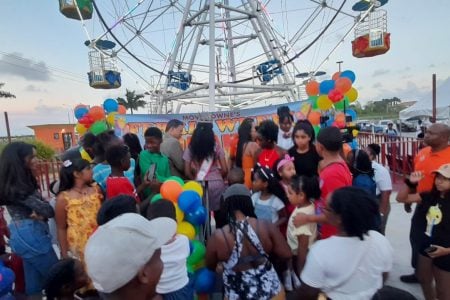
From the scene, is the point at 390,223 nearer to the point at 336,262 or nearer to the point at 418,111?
the point at 336,262

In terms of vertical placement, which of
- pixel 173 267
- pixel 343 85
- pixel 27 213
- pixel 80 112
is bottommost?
pixel 173 267

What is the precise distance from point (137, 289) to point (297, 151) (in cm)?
222

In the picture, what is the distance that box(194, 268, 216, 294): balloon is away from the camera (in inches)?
90.7

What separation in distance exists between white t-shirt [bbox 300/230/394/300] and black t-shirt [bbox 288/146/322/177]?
1.43 metres

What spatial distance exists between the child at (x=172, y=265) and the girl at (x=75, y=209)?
525 mm

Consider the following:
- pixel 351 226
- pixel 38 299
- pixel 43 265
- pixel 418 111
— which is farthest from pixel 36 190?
pixel 418 111

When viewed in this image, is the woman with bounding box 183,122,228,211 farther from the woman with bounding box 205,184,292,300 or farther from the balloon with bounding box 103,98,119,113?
the balloon with bounding box 103,98,119,113

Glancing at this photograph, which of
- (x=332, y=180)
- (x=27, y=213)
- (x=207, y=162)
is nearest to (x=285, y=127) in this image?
(x=207, y=162)

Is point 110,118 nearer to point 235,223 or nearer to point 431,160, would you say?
point 235,223

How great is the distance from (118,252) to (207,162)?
7.06 feet

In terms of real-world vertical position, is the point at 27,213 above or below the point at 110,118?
below

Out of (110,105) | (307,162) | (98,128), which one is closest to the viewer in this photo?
(307,162)

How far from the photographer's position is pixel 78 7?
9.77 meters

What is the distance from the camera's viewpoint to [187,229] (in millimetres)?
2443
